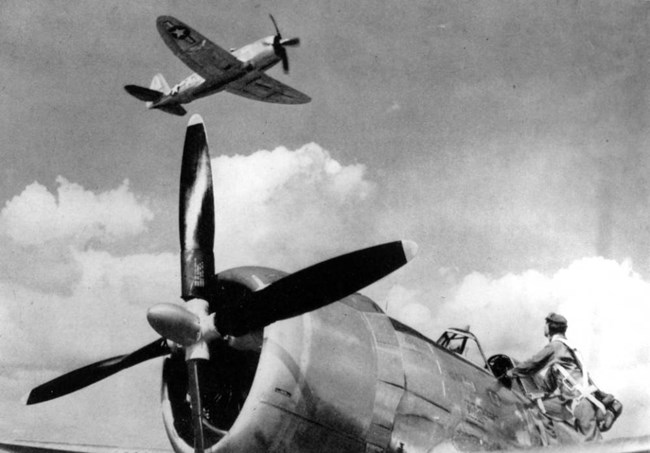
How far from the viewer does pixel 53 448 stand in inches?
289

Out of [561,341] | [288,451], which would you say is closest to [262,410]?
[288,451]

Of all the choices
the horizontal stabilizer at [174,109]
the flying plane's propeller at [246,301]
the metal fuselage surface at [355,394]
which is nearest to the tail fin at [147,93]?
the horizontal stabilizer at [174,109]

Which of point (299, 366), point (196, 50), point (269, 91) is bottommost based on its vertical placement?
point (299, 366)

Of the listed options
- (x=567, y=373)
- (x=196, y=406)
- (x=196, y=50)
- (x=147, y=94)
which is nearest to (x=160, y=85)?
(x=147, y=94)

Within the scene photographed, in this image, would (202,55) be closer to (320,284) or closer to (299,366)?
(320,284)

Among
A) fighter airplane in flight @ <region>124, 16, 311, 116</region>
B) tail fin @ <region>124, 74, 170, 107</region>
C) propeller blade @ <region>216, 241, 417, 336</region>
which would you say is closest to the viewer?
propeller blade @ <region>216, 241, 417, 336</region>

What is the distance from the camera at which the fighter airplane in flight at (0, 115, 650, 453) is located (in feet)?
12.6

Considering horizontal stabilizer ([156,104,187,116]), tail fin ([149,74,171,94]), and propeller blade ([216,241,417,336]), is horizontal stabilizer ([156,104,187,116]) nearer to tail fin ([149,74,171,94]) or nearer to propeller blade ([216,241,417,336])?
tail fin ([149,74,171,94])

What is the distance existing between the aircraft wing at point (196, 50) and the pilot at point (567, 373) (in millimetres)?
13864

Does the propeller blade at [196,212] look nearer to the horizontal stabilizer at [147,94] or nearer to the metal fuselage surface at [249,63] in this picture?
the metal fuselage surface at [249,63]

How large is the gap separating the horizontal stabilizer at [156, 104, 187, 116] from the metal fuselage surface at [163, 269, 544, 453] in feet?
61.0

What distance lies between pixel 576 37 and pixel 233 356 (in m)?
6.05

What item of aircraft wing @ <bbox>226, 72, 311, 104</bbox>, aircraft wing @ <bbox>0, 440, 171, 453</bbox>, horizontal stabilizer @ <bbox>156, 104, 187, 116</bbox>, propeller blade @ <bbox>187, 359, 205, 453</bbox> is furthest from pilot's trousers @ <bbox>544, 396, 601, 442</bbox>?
horizontal stabilizer @ <bbox>156, 104, 187, 116</bbox>

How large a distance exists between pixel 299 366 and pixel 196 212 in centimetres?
179
